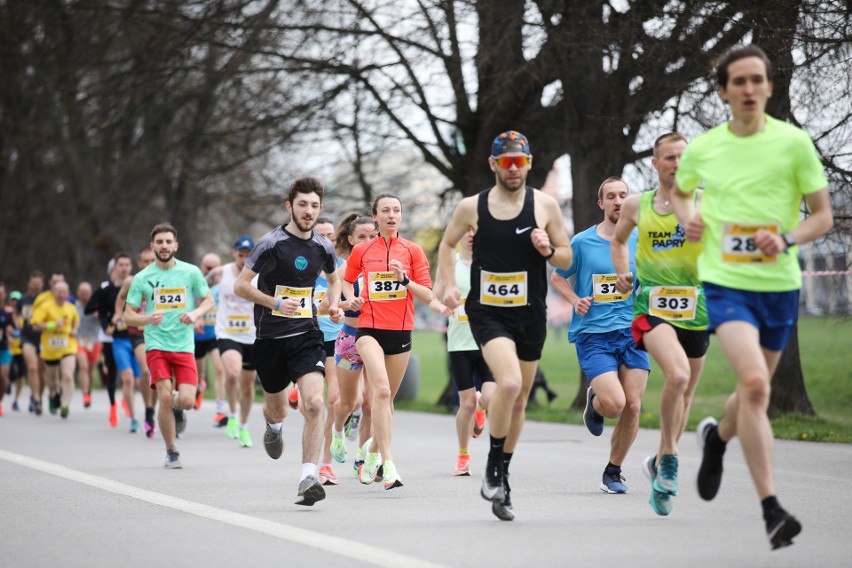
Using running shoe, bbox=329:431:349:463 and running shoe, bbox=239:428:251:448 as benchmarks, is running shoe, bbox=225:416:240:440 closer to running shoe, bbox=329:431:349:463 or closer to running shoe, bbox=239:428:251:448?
running shoe, bbox=239:428:251:448

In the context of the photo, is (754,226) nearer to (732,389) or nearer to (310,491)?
(310,491)

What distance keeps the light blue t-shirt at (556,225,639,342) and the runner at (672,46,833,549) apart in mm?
2653

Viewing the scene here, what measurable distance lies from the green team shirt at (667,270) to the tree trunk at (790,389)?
8.22 metres

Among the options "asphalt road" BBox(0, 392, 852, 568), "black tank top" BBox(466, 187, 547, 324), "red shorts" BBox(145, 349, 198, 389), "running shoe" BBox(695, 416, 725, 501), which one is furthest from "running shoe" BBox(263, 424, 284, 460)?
"running shoe" BBox(695, 416, 725, 501)

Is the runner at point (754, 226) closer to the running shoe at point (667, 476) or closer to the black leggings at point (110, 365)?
the running shoe at point (667, 476)

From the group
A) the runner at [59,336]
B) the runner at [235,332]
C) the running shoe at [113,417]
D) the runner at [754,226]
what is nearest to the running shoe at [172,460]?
the runner at [235,332]

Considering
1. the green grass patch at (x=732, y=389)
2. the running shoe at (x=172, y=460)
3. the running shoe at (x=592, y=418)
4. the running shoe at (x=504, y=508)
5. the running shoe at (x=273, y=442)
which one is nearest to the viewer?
the running shoe at (x=504, y=508)

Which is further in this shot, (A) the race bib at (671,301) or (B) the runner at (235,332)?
(B) the runner at (235,332)

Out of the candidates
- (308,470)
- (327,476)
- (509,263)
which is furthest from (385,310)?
(509,263)

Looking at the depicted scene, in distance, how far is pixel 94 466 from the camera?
11.5 metres

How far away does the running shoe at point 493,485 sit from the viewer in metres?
7.48

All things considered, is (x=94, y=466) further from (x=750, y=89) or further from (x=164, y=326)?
(x=750, y=89)

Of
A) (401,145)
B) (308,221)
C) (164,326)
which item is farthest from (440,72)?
(308,221)

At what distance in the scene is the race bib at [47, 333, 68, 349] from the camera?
62.4 ft
